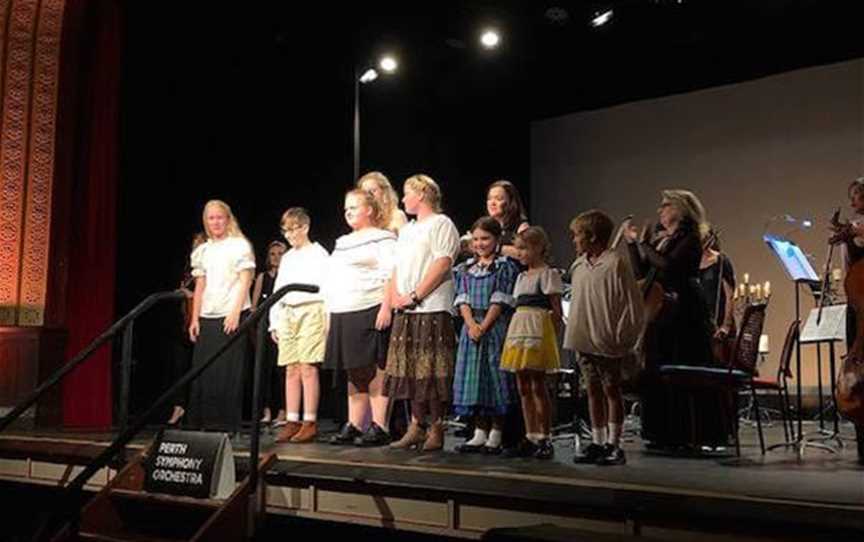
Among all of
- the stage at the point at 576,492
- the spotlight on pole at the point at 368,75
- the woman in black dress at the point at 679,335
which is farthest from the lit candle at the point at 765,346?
the woman in black dress at the point at 679,335

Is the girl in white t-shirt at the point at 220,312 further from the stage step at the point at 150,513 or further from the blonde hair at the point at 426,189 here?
the blonde hair at the point at 426,189

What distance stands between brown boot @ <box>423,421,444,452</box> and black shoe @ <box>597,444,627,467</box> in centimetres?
81

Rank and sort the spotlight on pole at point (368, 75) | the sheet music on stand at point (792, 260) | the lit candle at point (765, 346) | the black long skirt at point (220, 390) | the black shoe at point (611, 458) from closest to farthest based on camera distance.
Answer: the black shoe at point (611, 458)
the black long skirt at point (220, 390)
the sheet music on stand at point (792, 260)
the spotlight on pole at point (368, 75)
the lit candle at point (765, 346)

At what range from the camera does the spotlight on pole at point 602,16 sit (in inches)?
317

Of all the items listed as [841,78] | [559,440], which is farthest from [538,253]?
[841,78]

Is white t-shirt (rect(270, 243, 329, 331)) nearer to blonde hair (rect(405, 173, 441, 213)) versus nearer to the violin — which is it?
blonde hair (rect(405, 173, 441, 213))

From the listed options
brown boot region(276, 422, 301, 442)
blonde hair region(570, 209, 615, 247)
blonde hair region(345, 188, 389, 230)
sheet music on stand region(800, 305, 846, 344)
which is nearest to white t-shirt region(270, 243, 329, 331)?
blonde hair region(345, 188, 389, 230)

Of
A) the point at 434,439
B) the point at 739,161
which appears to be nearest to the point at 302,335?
the point at 434,439

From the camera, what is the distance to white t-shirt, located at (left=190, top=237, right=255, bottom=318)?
5.37 m

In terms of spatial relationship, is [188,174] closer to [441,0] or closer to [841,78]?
[441,0]

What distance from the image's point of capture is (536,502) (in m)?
3.43

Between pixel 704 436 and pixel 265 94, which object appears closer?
pixel 704 436

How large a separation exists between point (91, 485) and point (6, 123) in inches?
109

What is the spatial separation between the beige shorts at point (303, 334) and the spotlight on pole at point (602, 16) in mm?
4147
